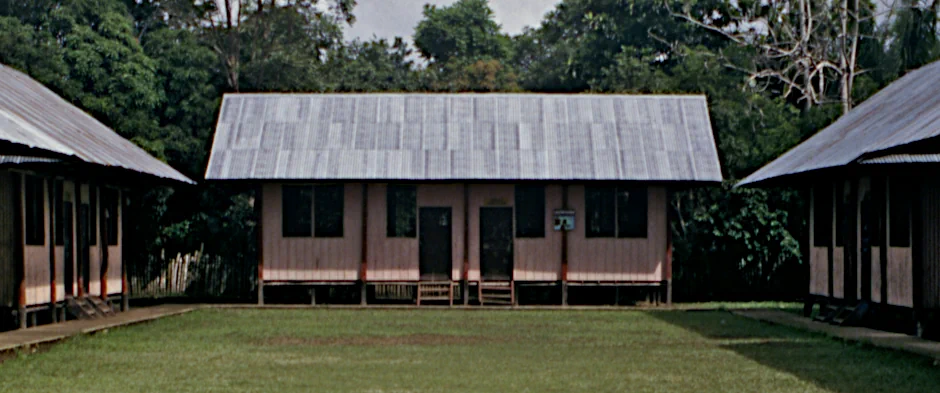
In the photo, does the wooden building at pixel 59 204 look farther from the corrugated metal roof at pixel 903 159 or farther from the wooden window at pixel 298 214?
the corrugated metal roof at pixel 903 159

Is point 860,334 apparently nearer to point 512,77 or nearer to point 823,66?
point 823,66

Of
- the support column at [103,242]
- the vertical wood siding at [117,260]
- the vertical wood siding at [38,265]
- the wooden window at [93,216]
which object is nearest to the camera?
the vertical wood siding at [38,265]

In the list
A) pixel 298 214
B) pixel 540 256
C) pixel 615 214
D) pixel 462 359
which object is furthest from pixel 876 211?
pixel 298 214

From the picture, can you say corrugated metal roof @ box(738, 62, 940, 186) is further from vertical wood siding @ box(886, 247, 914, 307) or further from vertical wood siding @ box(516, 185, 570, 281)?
vertical wood siding @ box(516, 185, 570, 281)

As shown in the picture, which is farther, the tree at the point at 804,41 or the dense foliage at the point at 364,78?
the tree at the point at 804,41

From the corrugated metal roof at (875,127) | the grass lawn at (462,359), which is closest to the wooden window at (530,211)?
the corrugated metal roof at (875,127)

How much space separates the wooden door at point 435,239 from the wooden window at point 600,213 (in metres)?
3.06

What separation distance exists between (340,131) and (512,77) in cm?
4297

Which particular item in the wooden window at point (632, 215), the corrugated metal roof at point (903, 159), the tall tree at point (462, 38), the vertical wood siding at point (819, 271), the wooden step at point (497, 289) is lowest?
the wooden step at point (497, 289)

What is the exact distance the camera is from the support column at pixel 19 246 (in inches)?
890

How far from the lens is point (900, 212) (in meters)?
22.9

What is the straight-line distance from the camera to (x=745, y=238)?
1388 inches

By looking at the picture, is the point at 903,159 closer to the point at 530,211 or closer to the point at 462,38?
the point at 530,211

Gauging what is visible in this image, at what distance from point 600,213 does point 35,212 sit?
13.0 meters
